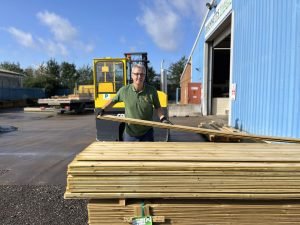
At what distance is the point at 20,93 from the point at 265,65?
37568 mm

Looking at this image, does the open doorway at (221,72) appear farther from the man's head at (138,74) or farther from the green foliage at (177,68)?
the green foliage at (177,68)

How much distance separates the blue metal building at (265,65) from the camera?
781 cm

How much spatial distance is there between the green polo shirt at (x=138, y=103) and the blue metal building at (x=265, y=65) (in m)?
4.14

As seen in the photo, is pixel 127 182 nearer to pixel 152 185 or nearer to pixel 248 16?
pixel 152 185

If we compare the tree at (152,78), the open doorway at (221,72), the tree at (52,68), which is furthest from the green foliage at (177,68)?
the tree at (152,78)

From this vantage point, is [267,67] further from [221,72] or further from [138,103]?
[221,72]

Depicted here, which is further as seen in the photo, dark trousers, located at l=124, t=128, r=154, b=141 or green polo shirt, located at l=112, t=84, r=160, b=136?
dark trousers, located at l=124, t=128, r=154, b=141

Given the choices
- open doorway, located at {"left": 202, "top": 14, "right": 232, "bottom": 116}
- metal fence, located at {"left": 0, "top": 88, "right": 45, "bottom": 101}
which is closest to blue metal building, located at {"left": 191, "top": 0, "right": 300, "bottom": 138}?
open doorway, located at {"left": 202, "top": 14, "right": 232, "bottom": 116}

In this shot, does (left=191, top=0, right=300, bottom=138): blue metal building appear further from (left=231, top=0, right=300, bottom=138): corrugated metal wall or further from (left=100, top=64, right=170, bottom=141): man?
(left=100, top=64, right=170, bottom=141): man

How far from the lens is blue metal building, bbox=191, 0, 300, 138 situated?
7.81 meters

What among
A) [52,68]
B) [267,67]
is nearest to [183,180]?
[267,67]

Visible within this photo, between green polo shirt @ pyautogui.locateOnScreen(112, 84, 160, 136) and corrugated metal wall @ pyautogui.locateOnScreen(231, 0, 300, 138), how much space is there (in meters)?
4.14

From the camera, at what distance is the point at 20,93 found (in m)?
42.5

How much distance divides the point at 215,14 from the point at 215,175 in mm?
16123
